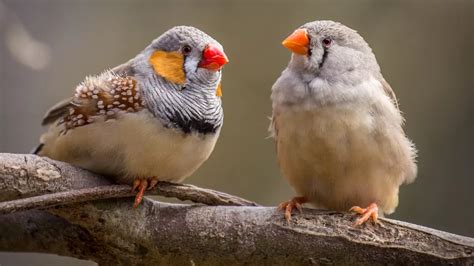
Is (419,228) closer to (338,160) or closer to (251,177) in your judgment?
(338,160)

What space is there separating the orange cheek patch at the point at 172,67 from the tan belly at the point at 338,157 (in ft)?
1.15

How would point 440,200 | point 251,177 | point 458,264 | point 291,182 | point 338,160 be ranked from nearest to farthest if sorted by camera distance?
point 458,264 < point 338,160 < point 291,182 < point 440,200 < point 251,177

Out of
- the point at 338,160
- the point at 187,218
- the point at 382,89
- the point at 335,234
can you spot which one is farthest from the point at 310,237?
the point at 382,89

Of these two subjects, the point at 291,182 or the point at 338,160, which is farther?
the point at 291,182

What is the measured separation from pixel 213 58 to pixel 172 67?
153 millimetres

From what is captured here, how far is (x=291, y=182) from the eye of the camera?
2305mm

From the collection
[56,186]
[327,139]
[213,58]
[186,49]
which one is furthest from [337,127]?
[56,186]

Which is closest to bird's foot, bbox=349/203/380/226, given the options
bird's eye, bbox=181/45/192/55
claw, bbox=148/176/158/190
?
claw, bbox=148/176/158/190

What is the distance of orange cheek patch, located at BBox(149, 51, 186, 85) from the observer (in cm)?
223

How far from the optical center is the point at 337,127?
211 cm

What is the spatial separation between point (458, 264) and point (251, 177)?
2466 mm

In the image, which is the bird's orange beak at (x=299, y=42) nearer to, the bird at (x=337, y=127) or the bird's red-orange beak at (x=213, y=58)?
the bird at (x=337, y=127)

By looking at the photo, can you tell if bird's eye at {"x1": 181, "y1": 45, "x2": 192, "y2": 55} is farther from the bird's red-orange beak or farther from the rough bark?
the rough bark

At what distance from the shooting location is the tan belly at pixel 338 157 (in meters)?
2.12
